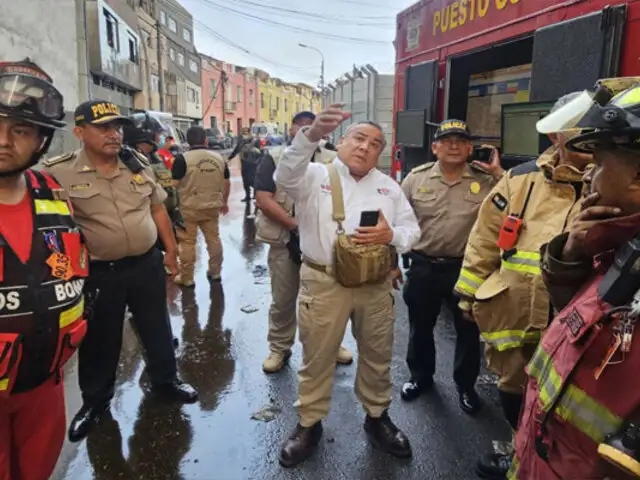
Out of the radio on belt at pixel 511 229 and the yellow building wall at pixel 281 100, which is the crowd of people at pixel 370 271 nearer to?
the radio on belt at pixel 511 229

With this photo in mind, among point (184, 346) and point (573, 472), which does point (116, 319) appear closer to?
point (184, 346)

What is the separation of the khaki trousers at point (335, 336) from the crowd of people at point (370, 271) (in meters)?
0.01

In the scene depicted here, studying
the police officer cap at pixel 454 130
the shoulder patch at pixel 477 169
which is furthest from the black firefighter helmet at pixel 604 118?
the shoulder patch at pixel 477 169

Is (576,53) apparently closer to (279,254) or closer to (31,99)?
(279,254)

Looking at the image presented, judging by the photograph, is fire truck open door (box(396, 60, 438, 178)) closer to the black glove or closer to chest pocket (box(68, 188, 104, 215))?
the black glove

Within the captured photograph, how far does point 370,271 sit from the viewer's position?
92.1 inches

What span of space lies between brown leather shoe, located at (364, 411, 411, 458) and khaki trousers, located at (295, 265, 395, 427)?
59mm

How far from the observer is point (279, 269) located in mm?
3520

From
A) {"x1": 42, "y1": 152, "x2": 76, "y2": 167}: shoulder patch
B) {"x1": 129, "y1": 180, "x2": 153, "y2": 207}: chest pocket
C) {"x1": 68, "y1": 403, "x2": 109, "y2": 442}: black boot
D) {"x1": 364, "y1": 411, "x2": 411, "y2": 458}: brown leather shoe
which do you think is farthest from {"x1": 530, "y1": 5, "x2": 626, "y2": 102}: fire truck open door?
{"x1": 68, "y1": 403, "x2": 109, "y2": 442}: black boot

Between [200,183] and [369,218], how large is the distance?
325 cm

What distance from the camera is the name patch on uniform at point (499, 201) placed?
2195 millimetres

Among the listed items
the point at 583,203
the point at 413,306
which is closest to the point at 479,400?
the point at 413,306

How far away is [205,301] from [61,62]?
738 centimetres

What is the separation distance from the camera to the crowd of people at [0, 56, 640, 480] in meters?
1.08
